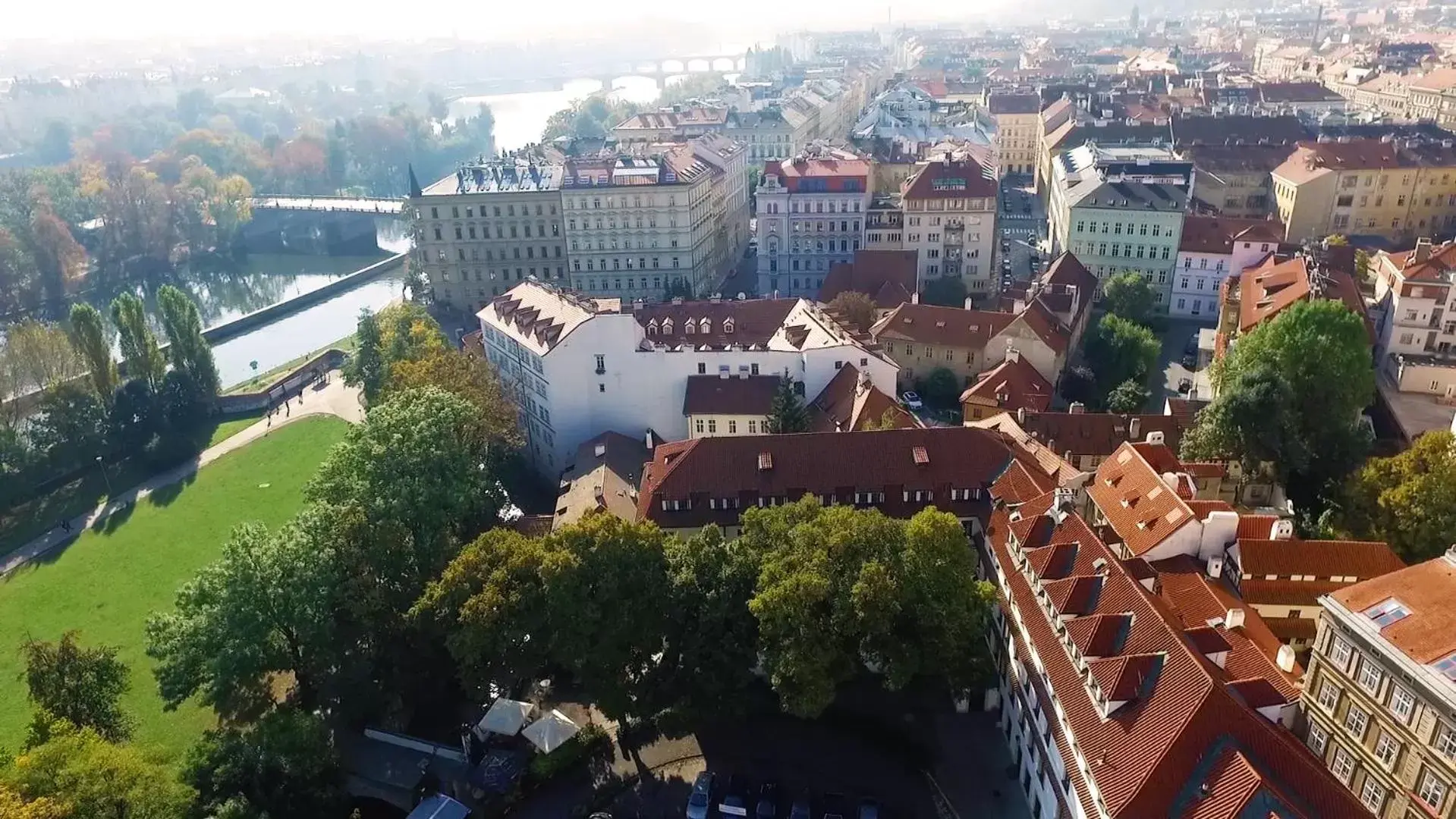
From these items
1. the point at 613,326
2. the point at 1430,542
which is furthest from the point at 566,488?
the point at 1430,542

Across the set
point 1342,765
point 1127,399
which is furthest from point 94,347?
point 1342,765

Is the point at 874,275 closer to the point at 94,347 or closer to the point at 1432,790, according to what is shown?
the point at 1432,790

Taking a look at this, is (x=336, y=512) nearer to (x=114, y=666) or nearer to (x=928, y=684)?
(x=114, y=666)

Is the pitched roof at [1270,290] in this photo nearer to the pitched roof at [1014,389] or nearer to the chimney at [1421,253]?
the chimney at [1421,253]

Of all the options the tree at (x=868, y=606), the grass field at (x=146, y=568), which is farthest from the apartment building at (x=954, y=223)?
the grass field at (x=146, y=568)

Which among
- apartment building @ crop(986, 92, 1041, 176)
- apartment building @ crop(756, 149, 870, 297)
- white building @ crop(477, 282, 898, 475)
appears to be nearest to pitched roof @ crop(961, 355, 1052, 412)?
white building @ crop(477, 282, 898, 475)
